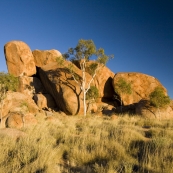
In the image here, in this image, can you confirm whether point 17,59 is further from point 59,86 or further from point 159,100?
point 159,100

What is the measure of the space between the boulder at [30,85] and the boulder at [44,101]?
6.40 ft

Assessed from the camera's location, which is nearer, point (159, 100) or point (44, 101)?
point (159, 100)

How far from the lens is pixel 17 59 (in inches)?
1409

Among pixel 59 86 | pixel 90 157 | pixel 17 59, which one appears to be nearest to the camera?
pixel 90 157

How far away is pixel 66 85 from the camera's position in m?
29.7

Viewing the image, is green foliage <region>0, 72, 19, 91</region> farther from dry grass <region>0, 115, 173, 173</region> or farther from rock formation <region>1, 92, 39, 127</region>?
dry grass <region>0, 115, 173, 173</region>

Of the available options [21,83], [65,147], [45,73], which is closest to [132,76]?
[45,73]

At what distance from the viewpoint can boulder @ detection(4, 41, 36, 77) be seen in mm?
35594

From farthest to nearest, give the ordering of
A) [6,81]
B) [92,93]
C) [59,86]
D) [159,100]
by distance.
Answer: [59,86] < [92,93] < [6,81] < [159,100]

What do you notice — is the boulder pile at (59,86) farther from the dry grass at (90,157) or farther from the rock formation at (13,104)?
the dry grass at (90,157)

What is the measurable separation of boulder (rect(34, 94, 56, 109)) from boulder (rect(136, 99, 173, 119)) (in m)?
14.5

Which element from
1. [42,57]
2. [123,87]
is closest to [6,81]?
[42,57]

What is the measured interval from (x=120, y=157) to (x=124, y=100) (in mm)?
26487

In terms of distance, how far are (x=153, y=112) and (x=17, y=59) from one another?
85.1 feet
